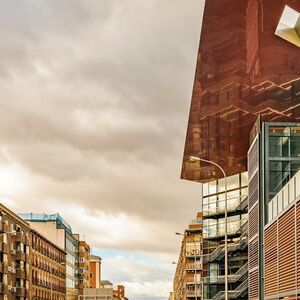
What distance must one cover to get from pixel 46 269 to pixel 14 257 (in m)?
25.7

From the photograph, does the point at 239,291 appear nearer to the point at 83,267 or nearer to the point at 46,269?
the point at 46,269

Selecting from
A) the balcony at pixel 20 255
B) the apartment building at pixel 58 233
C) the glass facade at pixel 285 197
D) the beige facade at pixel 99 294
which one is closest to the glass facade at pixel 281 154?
the glass facade at pixel 285 197

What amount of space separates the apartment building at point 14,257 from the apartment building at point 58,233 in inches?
1412

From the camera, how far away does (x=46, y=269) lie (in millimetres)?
119750

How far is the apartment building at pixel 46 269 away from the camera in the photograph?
355ft

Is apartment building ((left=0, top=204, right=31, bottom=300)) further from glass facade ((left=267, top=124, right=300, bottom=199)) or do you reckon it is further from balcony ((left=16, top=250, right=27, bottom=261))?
glass facade ((left=267, top=124, right=300, bottom=199))

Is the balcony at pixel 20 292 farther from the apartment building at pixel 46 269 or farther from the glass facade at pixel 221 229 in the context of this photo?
the glass facade at pixel 221 229

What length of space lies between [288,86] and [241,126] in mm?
8324

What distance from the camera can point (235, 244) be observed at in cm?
7075

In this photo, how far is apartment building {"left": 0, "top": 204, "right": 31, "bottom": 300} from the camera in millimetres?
87188

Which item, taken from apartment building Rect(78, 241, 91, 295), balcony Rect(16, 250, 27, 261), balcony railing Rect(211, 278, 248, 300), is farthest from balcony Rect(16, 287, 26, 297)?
apartment building Rect(78, 241, 91, 295)

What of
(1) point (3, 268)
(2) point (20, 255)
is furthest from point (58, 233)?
(1) point (3, 268)

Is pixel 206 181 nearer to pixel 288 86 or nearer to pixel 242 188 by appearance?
pixel 242 188

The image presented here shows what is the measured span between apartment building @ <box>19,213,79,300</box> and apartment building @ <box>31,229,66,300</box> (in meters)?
3.52
